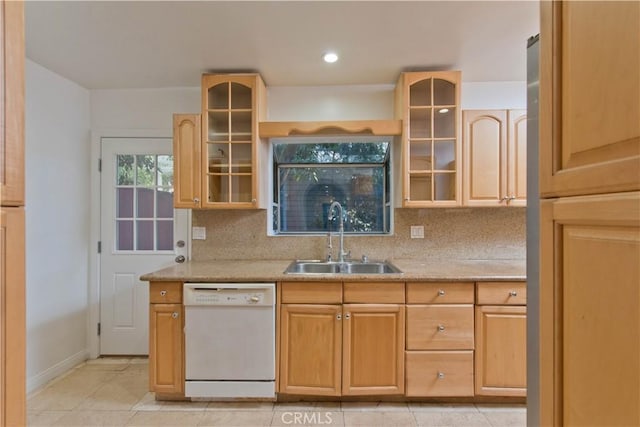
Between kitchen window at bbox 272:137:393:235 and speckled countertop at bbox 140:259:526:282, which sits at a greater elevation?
kitchen window at bbox 272:137:393:235

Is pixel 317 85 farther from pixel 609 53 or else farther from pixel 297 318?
pixel 609 53

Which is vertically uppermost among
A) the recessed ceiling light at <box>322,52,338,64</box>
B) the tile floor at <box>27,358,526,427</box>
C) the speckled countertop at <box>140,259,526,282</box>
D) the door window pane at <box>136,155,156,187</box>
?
the recessed ceiling light at <box>322,52,338,64</box>

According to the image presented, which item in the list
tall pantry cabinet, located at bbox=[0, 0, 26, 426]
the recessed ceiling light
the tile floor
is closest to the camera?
tall pantry cabinet, located at bbox=[0, 0, 26, 426]

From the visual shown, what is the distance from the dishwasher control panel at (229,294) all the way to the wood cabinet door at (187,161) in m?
0.70

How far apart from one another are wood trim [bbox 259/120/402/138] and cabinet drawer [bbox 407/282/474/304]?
1182 millimetres

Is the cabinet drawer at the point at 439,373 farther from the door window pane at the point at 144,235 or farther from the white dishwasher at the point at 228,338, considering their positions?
the door window pane at the point at 144,235

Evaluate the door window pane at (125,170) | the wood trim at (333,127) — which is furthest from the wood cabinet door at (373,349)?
the door window pane at (125,170)

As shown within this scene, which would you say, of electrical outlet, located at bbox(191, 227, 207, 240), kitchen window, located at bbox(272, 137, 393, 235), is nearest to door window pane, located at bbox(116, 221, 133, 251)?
electrical outlet, located at bbox(191, 227, 207, 240)

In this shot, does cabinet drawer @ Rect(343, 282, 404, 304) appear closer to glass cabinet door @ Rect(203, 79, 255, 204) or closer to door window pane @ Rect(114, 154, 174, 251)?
glass cabinet door @ Rect(203, 79, 255, 204)

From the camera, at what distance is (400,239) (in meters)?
2.76

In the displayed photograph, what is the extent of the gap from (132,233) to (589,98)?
10.4 feet

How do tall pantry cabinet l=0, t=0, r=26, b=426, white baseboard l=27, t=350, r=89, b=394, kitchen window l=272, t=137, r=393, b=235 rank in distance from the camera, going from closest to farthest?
tall pantry cabinet l=0, t=0, r=26, b=426, white baseboard l=27, t=350, r=89, b=394, kitchen window l=272, t=137, r=393, b=235

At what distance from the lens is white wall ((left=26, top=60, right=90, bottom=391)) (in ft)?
7.75

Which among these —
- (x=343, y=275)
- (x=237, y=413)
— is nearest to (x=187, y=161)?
(x=343, y=275)
